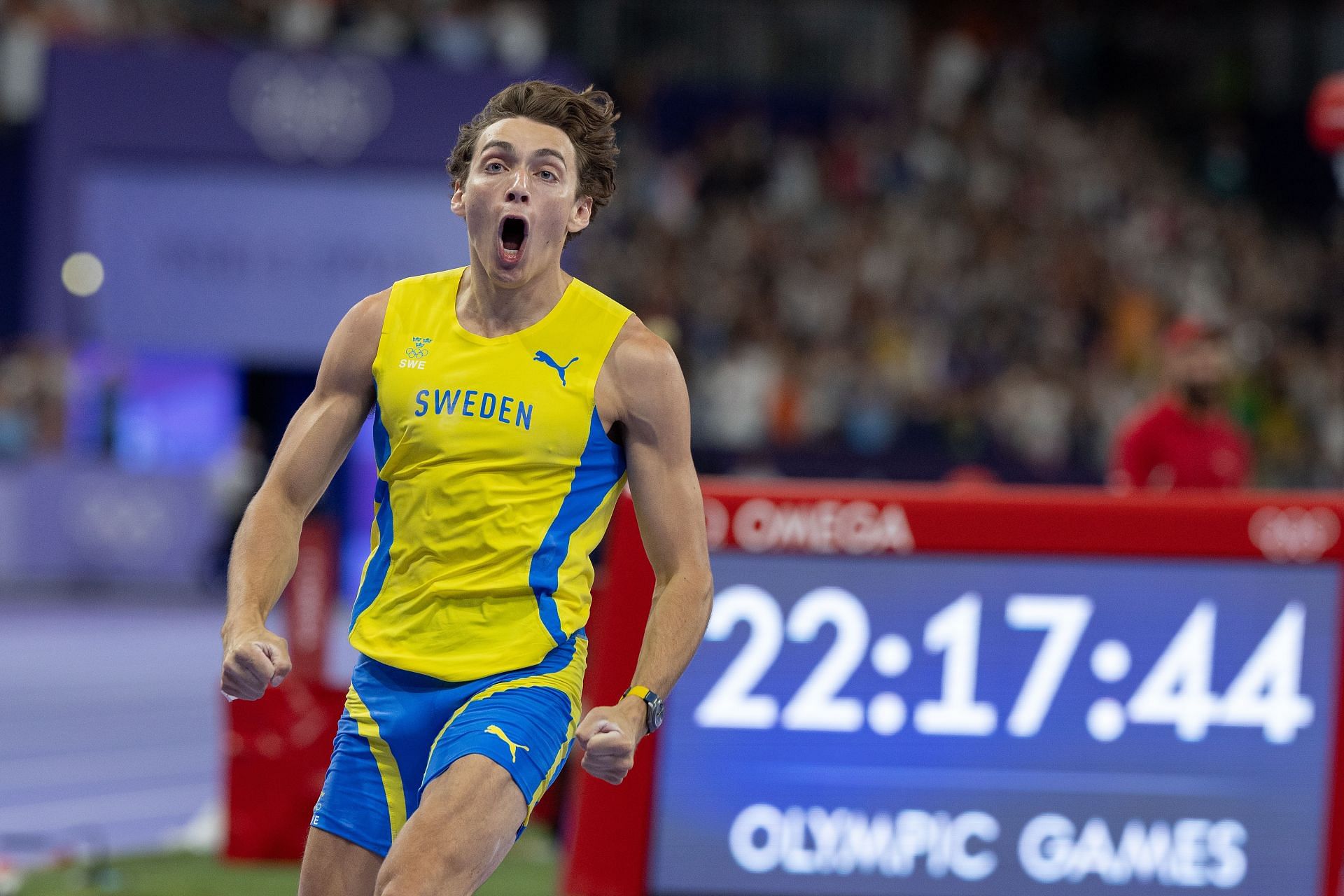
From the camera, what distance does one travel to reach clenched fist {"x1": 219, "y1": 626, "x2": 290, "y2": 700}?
3.38m

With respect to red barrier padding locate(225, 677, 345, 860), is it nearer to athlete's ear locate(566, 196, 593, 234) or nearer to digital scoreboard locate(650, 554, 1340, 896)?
digital scoreboard locate(650, 554, 1340, 896)

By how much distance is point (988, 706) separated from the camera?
601 centimetres

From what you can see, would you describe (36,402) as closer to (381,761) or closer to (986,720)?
(986,720)

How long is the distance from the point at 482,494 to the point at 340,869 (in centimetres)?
78

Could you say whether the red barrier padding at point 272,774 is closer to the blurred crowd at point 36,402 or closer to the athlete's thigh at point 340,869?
the athlete's thigh at point 340,869

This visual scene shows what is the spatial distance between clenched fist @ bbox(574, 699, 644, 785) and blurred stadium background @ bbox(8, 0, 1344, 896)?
14.5 meters

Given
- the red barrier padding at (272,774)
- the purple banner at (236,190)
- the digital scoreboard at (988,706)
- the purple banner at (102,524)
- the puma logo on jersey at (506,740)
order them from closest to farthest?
1. the puma logo on jersey at (506,740)
2. the digital scoreboard at (988,706)
3. the red barrier padding at (272,774)
4. the purple banner at (102,524)
5. the purple banner at (236,190)

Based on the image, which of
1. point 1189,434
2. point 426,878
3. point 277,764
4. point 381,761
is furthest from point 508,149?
point 1189,434

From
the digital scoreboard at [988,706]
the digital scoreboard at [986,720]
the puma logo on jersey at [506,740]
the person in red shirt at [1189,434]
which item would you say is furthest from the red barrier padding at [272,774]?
the puma logo on jersey at [506,740]

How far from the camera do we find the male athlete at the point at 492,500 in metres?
3.66

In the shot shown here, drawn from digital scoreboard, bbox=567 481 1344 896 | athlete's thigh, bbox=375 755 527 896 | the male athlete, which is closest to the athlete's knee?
athlete's thigh, bbox=375 755 527 896

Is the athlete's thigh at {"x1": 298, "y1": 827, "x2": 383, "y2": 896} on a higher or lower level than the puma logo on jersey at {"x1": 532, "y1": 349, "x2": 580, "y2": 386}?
lower

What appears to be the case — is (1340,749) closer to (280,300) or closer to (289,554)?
(289,554)

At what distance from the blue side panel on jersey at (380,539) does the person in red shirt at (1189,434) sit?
197 inches
